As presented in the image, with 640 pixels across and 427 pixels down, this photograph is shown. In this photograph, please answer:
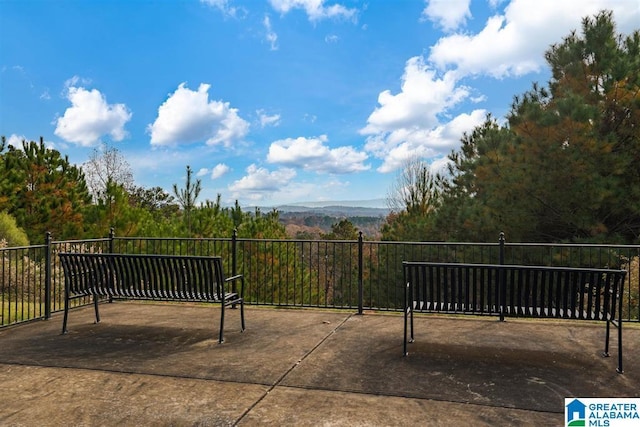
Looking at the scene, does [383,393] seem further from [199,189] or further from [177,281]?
[199,189]

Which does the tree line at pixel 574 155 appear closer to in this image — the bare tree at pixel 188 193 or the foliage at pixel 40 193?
the bare tree at pixel 188 193

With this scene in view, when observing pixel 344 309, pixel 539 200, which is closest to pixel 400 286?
pixel 539 200

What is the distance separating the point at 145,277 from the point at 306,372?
2.71m

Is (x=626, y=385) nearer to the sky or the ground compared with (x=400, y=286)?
nearer to the sky

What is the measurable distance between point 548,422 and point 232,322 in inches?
174

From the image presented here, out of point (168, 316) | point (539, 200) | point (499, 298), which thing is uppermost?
point (539, 200)

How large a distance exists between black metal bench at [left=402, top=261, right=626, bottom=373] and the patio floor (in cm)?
51

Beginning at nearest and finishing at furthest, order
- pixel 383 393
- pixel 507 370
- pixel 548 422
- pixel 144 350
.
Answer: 1. pixel 548 422
2. pixel 383 393
3. pixel 507 370
4. pixel 144 350

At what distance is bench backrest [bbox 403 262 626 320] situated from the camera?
448cm

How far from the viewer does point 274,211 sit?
83.8 ft

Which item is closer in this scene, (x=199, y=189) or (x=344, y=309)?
(x=344, y=309)

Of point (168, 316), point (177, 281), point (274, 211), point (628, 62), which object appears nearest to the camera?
point (177, 281)

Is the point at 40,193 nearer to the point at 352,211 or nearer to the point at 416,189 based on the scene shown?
the point at 416,189

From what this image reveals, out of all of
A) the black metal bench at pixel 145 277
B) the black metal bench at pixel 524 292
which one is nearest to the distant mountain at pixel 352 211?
the black metal bench at pixel 145 277
